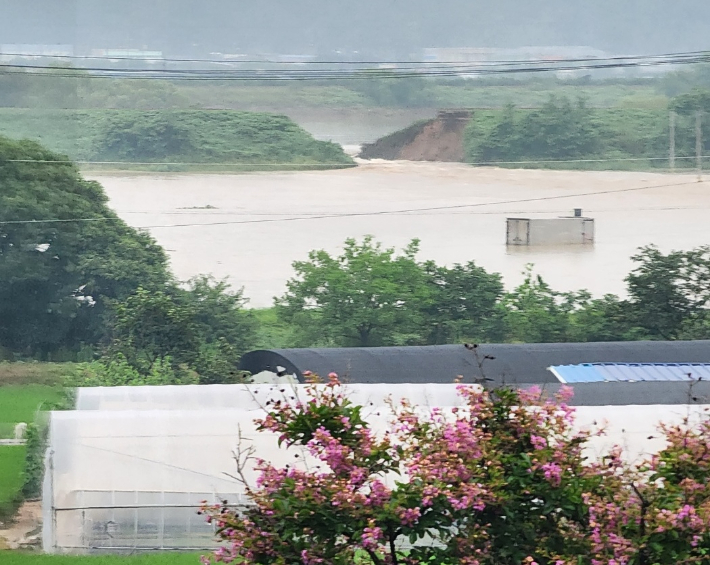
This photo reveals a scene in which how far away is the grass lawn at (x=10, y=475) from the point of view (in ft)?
29.2

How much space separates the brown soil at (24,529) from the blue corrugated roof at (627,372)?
4.43 meters

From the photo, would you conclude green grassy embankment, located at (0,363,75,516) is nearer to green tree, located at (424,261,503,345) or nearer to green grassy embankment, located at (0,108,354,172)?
green grassy embankment, located at (0,108,354,172)

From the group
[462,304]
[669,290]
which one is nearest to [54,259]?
[462,304]

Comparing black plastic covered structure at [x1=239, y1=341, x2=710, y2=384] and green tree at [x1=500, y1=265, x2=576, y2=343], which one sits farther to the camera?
green tree at [x1=500, y1=265, x2=576, y2=343]

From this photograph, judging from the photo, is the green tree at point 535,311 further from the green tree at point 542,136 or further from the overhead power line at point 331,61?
the overhead power line at point 331,61

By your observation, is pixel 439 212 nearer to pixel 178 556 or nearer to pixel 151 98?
pixel 151 98

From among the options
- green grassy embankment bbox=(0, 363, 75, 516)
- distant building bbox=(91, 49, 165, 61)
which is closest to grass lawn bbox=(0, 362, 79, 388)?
green grassy embankment bbox=(0, 363, 75, 516)

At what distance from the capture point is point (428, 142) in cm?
1484

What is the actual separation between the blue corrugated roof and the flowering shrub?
6.25m

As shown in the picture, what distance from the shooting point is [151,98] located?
46.3 ft

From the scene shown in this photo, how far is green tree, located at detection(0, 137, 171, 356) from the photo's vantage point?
43.6ft

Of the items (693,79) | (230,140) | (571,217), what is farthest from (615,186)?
(230,140)

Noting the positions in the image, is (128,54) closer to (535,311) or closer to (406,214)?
(406,214)

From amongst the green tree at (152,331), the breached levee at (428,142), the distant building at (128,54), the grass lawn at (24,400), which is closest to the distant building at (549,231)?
the breached levee at (428,142)
